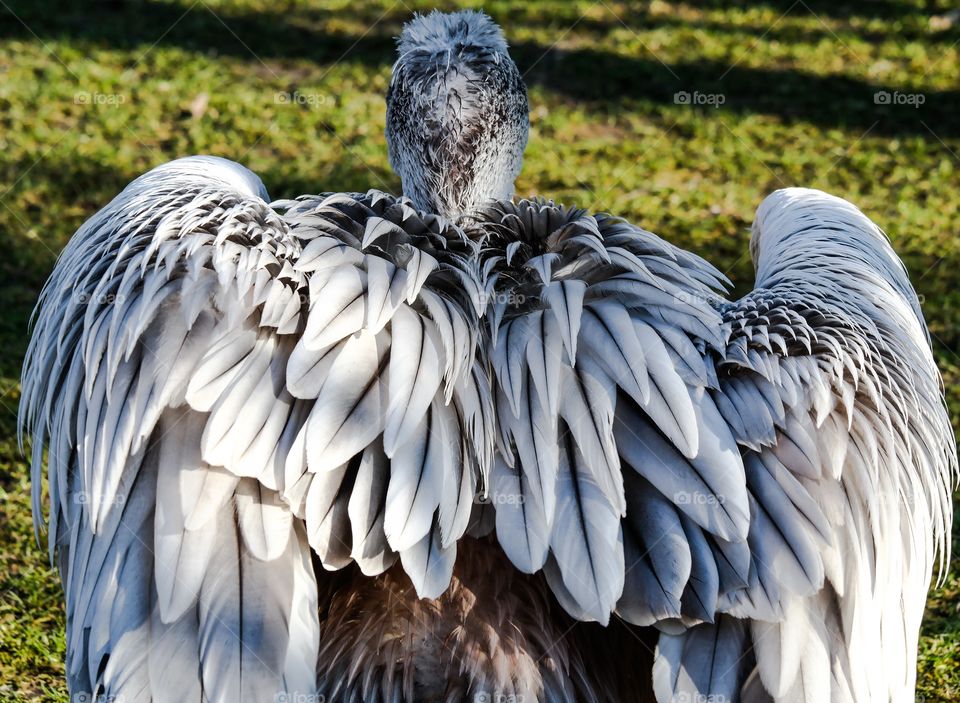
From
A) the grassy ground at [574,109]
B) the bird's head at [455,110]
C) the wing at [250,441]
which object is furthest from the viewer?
the grassy ground at [574,109]

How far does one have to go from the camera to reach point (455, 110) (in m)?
3.53

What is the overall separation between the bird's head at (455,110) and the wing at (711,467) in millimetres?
756

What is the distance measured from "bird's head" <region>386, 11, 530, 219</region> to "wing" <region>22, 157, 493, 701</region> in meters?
0.86

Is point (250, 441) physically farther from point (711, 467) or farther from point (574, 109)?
point (574, 109)

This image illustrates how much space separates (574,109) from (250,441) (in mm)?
5628

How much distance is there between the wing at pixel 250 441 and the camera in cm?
233

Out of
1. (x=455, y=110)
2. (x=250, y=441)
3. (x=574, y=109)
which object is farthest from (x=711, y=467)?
(x=574, y=109)

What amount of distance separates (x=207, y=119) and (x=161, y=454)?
5.23 meters

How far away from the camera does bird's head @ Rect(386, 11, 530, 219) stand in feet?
11.6

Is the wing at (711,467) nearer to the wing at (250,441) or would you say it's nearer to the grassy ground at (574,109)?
the wing at (250,441)

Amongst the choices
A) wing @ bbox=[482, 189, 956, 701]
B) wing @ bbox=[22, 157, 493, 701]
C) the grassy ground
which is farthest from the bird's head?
the grassy ground

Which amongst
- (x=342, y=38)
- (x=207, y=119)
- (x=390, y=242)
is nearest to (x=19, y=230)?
(x=207, y=119)

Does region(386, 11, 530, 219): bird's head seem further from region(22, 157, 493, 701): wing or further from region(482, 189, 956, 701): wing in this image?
region(22, 157, 493, 701): wing

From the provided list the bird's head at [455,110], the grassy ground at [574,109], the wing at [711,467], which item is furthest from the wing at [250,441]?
the grassy ground at [574,109]
